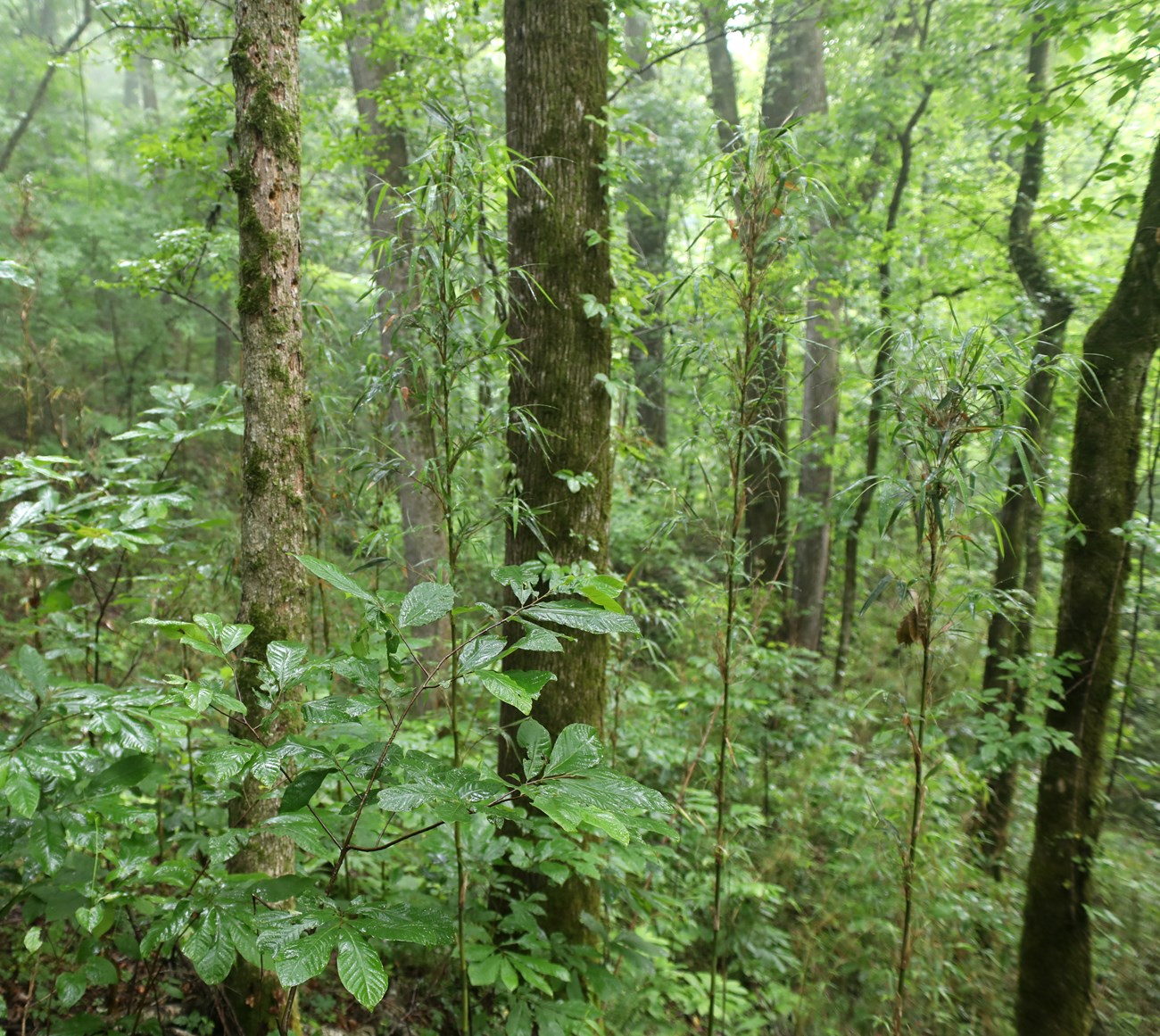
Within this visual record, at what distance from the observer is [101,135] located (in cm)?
1356

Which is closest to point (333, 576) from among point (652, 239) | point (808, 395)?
point (808, 395)

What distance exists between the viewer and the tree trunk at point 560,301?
271 centimetres

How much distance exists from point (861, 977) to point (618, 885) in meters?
1.74

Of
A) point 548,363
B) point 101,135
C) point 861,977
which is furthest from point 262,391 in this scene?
point 101,135

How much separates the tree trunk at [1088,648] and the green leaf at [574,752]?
2.76 m

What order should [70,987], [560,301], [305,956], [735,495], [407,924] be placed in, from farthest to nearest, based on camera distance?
[560,301]
[735,495]
[70,987]
[407,924]
[305,956]

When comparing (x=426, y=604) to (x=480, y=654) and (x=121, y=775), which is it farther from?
(x=121, y=775)

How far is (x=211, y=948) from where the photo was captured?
1283 mm

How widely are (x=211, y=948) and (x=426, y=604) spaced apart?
32.8 inches

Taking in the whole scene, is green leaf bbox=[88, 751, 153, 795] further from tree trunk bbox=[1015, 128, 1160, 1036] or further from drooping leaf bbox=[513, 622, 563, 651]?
tree trunk bbox=[1015, 128, 1160, 1036]

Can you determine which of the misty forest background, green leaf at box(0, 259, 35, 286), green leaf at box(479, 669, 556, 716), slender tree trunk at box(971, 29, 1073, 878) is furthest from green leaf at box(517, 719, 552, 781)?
slender tree trunk at box(971, 29, 1073, 878)

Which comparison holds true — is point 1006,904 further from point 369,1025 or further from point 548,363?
point 548,363

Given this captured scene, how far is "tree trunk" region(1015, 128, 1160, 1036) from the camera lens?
2.88 meters

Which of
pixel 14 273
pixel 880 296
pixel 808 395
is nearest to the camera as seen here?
pixel 14 273
